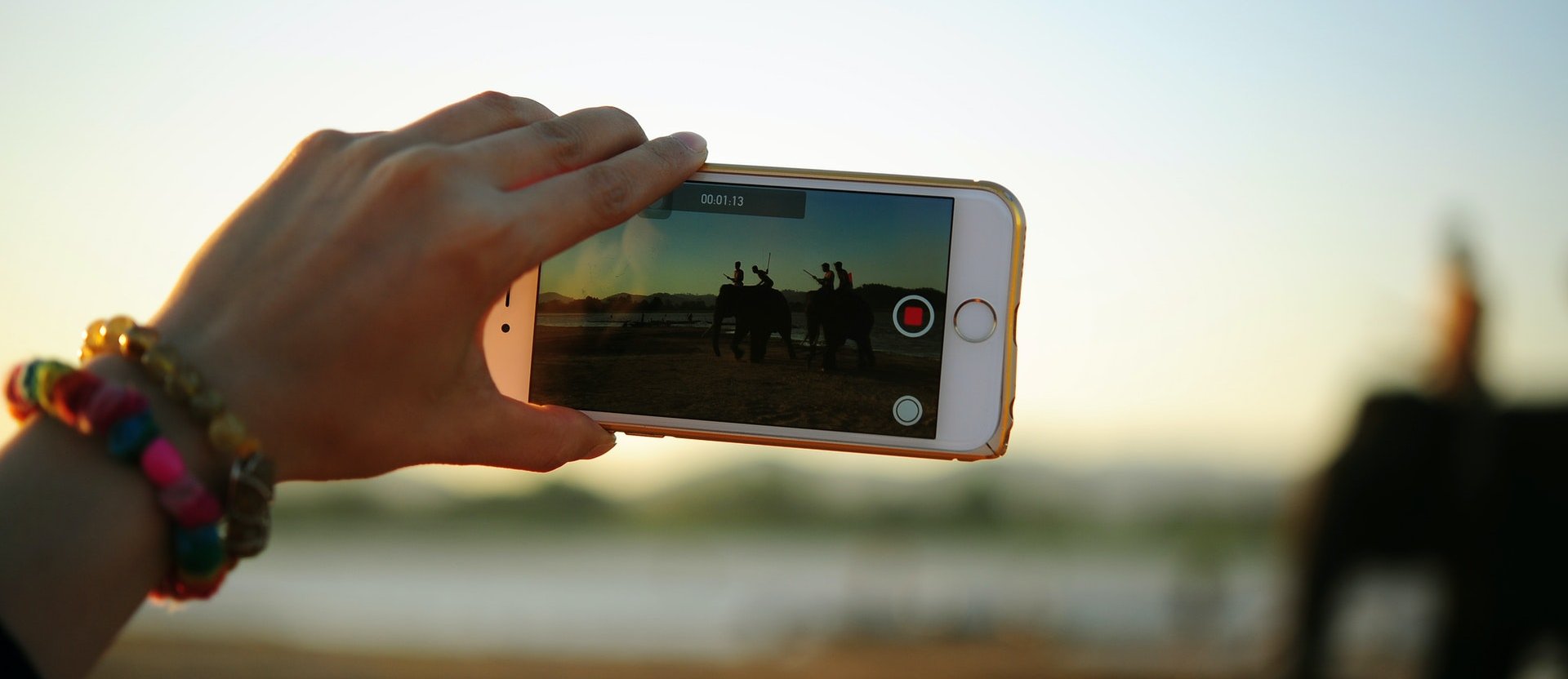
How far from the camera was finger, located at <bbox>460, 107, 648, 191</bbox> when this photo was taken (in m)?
1.63

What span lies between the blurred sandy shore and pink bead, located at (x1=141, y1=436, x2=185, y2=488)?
48.0ft

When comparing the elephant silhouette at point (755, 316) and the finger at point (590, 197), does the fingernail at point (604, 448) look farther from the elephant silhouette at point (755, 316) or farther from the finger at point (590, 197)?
the finger at point (590, 197)

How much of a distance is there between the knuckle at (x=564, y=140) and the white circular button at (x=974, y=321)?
3.12ft

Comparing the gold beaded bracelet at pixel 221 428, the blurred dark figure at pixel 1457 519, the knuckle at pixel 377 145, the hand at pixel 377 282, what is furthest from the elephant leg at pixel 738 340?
the blurred dark figure at pixel 1457 519

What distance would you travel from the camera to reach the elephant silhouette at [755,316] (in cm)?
234

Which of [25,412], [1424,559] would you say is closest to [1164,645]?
[1424,559]

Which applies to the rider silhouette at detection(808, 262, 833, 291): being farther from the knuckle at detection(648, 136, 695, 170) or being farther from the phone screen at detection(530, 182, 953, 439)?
the knuckle at detection(648, 136, 695, 170)

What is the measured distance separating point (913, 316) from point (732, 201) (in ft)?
1.56

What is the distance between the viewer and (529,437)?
1924 millimetres

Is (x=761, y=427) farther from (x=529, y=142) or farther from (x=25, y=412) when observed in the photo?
(x=25, y=412)

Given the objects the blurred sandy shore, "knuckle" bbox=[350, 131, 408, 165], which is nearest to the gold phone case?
"knuckle" bbox=[350, 131, 408, 165]

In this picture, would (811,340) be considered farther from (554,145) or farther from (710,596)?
(710,596)

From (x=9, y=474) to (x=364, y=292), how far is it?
1.47 ft

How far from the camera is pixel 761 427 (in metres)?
2.29
